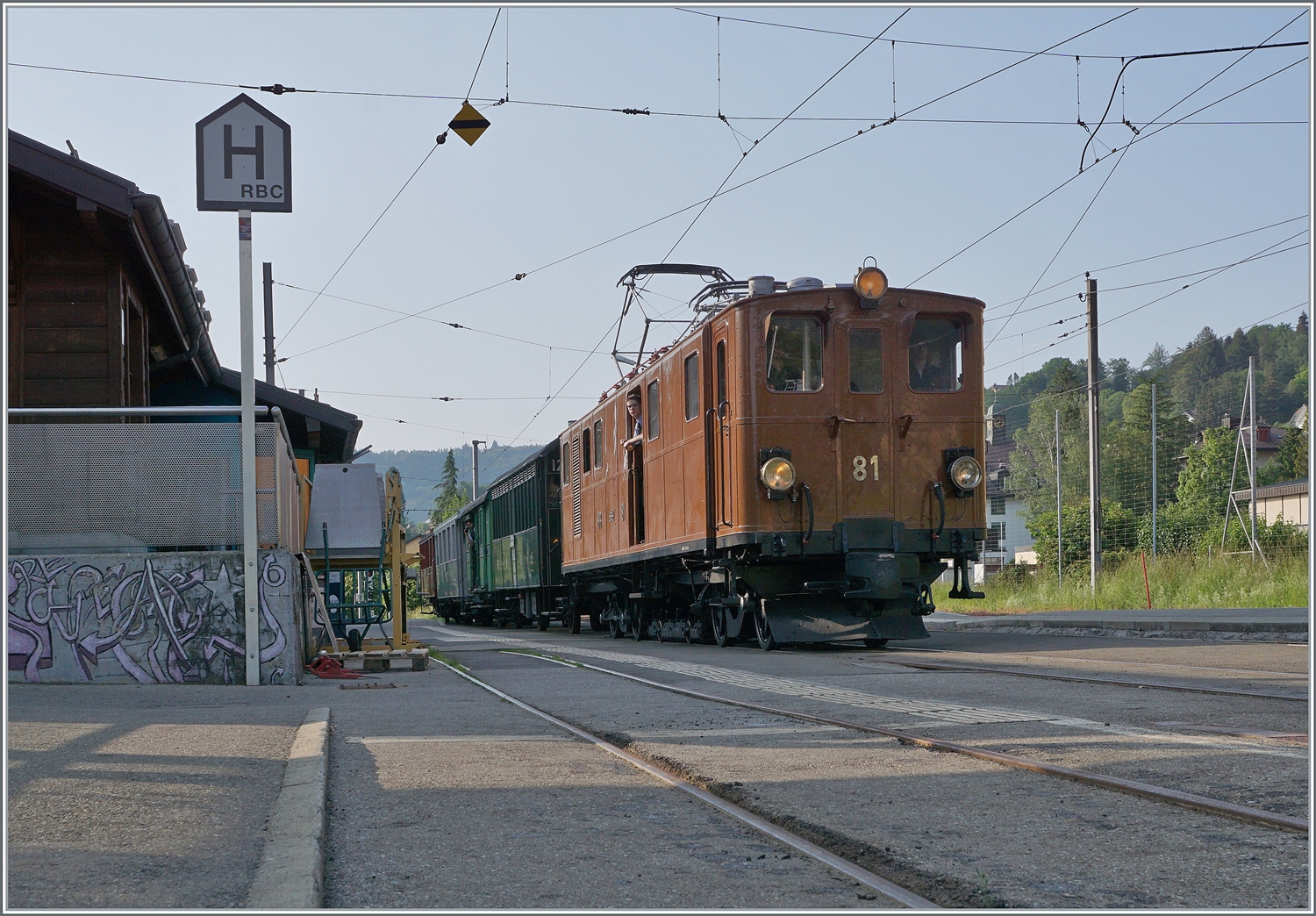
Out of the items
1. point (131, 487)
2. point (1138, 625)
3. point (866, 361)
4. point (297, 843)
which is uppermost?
point (866, 361)

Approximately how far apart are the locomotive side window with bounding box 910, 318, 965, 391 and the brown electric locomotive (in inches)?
0.6

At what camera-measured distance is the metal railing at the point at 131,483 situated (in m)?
10.7

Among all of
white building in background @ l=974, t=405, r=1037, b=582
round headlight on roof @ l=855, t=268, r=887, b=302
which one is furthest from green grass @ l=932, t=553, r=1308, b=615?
white building in background @ l=974, t=405, r=1037, b=582

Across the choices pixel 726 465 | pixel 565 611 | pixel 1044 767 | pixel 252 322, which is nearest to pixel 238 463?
pixel 252 322

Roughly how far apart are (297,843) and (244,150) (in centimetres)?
806

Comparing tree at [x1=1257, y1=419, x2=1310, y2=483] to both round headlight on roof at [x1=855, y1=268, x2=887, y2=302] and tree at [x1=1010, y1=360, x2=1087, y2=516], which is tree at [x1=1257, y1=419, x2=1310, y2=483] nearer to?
tree at [x1=1010, y1=360, x2=1087, y2=516]

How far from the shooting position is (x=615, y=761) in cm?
619

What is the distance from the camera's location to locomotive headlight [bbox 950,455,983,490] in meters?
13.8

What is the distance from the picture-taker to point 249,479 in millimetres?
10648

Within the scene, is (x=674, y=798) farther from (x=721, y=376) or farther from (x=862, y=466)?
(x=721, y=376)

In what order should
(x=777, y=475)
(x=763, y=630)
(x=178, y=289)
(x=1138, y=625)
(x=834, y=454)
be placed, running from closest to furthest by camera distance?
1. (x=777, y=475)
2. (x=834, y=454)
3. (x=763, y=630)
4. (x=178, y=289)
5. (x=1138, y=625)

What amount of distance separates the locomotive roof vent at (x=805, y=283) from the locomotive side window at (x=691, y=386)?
1438mm

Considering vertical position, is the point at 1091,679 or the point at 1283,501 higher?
the point at 1283,501

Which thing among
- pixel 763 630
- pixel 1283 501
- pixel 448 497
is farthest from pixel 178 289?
pixel 448 497
